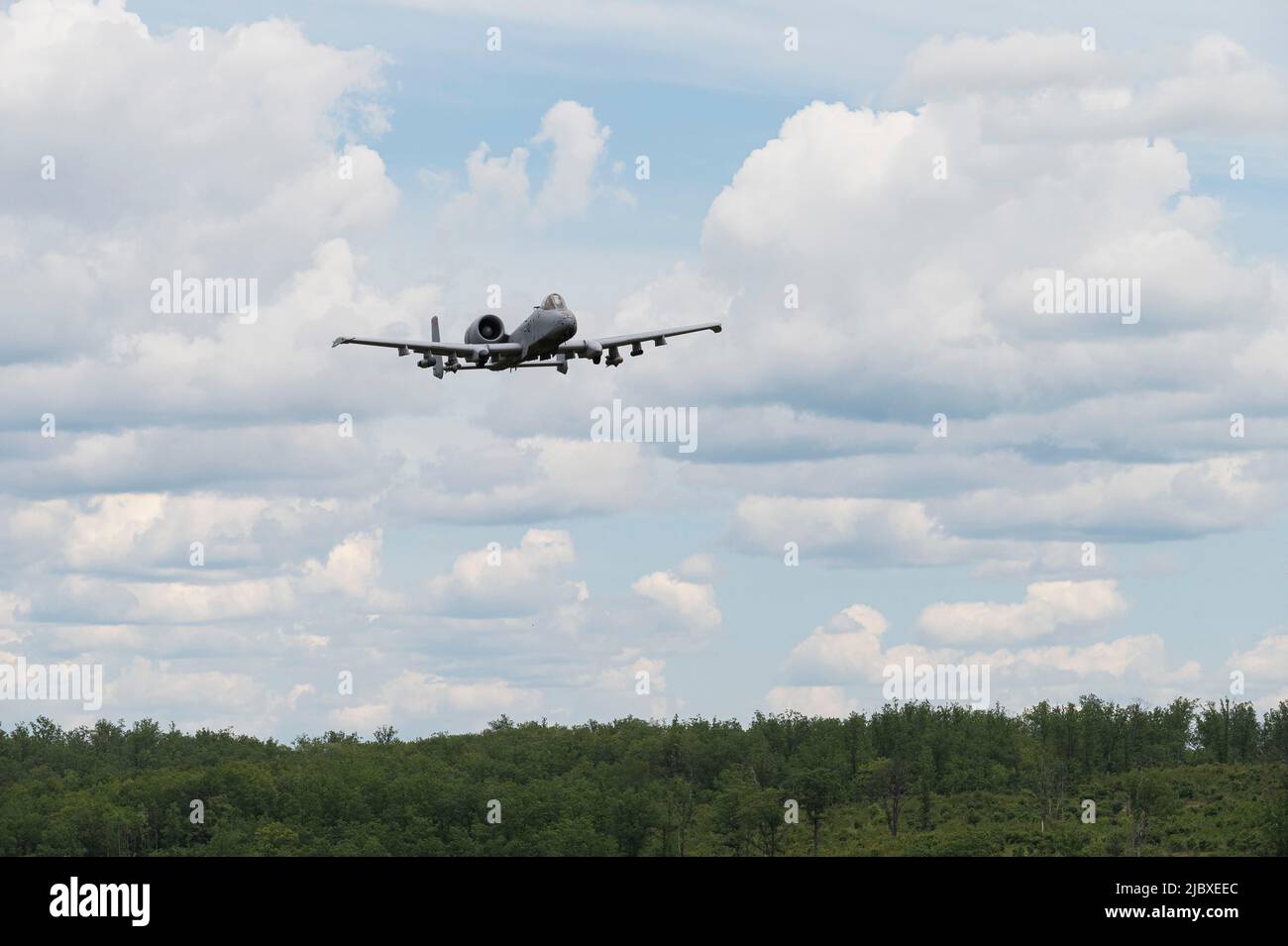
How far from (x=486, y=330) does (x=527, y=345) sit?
4.11m

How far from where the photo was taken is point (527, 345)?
231ft

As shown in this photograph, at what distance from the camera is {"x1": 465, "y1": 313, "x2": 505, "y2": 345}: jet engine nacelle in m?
73.8

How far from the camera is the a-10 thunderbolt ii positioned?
69688 mm

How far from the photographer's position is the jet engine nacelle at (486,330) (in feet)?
242

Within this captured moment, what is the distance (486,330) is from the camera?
73.9 meters

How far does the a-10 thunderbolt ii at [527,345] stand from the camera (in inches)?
2744
